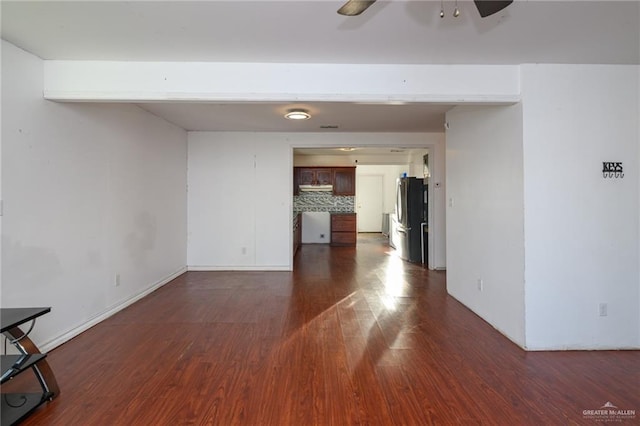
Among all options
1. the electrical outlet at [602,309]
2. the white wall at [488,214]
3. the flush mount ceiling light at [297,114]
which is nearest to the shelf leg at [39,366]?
the flush mount ceiling light at [297,114]

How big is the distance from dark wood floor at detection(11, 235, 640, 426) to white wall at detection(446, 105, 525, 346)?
0.86 feet

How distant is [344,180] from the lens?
8.16 m

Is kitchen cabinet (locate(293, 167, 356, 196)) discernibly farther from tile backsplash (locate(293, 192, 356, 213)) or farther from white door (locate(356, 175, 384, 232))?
white door (locate(356, 175, 384, 232))

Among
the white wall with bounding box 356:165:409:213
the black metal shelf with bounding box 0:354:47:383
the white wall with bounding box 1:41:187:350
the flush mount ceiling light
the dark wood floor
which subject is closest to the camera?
the black metal shelf with bounding box 0:354:47:383

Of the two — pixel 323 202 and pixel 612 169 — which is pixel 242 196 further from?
pixel 612 169

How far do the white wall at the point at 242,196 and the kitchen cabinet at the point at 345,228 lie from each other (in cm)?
304

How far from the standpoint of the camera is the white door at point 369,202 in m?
10.9

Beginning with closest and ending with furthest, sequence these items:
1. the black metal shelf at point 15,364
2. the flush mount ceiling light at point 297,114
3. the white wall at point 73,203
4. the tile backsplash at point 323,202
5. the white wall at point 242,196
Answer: the black metal shelf at point 15,364, the white wall at point 73,203, the flush mount ceiling light at point 297,114, the white wall at point 242,196, the tile backsplash at point 323,202

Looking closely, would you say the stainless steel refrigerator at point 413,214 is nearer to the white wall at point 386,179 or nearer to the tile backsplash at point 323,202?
the tile backsplash at point 323,202

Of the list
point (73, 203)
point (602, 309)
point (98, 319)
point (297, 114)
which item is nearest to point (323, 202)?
point (297, 114)

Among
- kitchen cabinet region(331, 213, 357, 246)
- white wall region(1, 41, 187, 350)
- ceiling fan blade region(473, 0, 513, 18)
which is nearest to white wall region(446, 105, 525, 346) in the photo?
ceiling fan blade region(473, 0, 513, 18)

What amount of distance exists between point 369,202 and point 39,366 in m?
9.79

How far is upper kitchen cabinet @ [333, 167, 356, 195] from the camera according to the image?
814 centimetres

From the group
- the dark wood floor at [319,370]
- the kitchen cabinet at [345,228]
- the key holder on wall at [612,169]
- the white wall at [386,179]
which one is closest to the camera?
the dark wood floor at [319,370]
